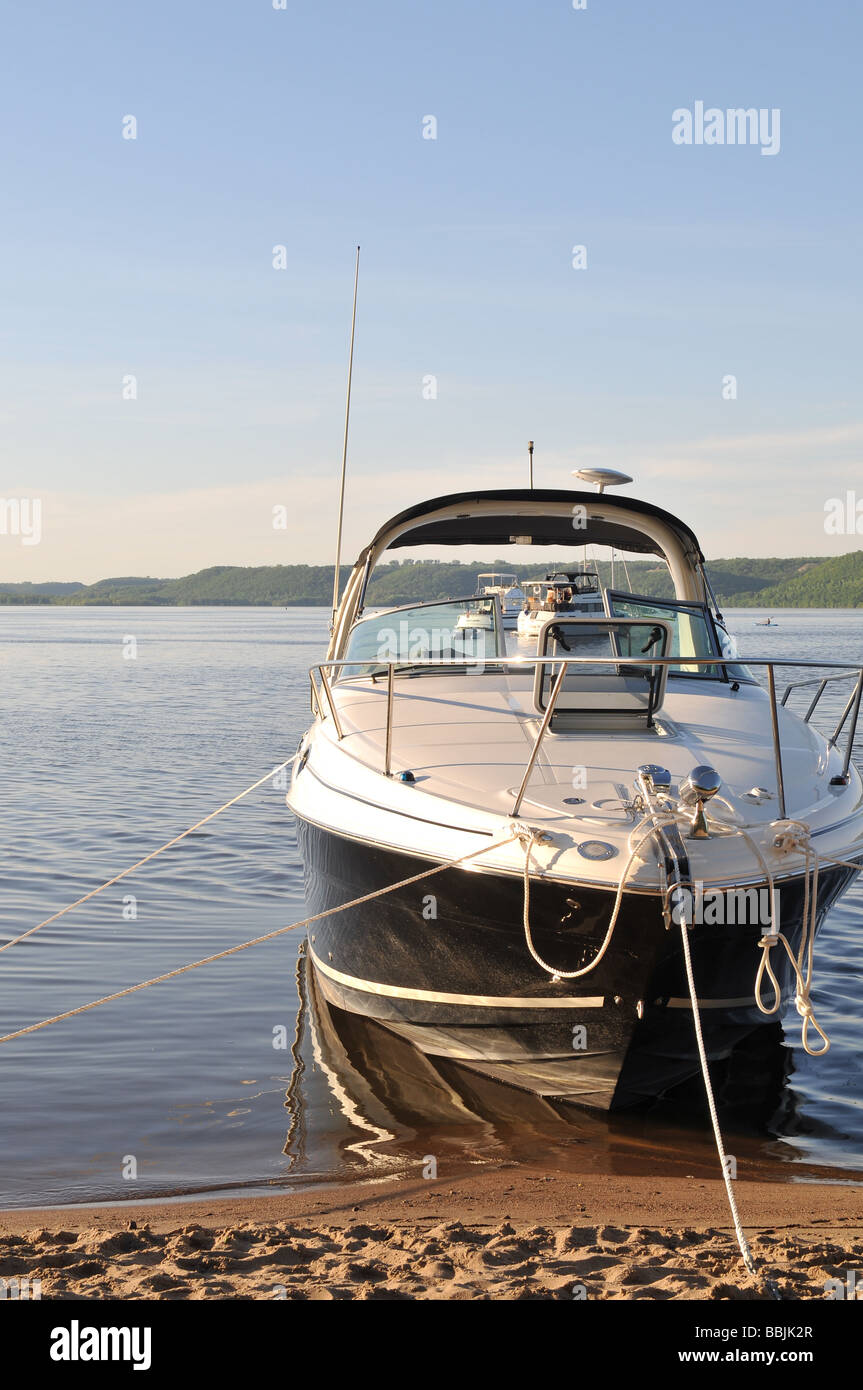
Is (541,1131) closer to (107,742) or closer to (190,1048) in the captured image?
(190,1048)

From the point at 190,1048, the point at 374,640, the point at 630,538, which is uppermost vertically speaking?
the point at 630,538

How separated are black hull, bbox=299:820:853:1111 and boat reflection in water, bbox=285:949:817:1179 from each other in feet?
0.77

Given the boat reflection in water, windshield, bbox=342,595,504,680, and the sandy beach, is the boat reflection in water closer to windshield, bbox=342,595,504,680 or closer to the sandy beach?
the sandy beach

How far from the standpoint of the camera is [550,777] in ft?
17.9

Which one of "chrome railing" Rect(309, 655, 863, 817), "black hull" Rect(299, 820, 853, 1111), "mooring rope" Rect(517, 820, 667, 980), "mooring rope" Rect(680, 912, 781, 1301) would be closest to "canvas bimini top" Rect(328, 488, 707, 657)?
"chrome railing" Rect(309, 655, 863, 817)

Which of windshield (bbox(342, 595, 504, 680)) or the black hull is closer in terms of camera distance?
the black hull

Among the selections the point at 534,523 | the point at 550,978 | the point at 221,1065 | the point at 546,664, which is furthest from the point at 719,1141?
the point at 534,523

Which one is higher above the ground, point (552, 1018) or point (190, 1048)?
point (552, 1018)

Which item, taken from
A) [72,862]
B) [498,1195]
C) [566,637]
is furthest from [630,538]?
[72,862]

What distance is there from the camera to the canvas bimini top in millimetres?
8156

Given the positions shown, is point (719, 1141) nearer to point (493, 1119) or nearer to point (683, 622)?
point (493, 1119)

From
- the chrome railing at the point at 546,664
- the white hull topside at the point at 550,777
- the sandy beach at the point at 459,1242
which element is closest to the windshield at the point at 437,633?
the chrome railing at the point at 546,664

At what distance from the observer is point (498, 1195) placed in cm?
477

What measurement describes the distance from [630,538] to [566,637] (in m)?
2.17
